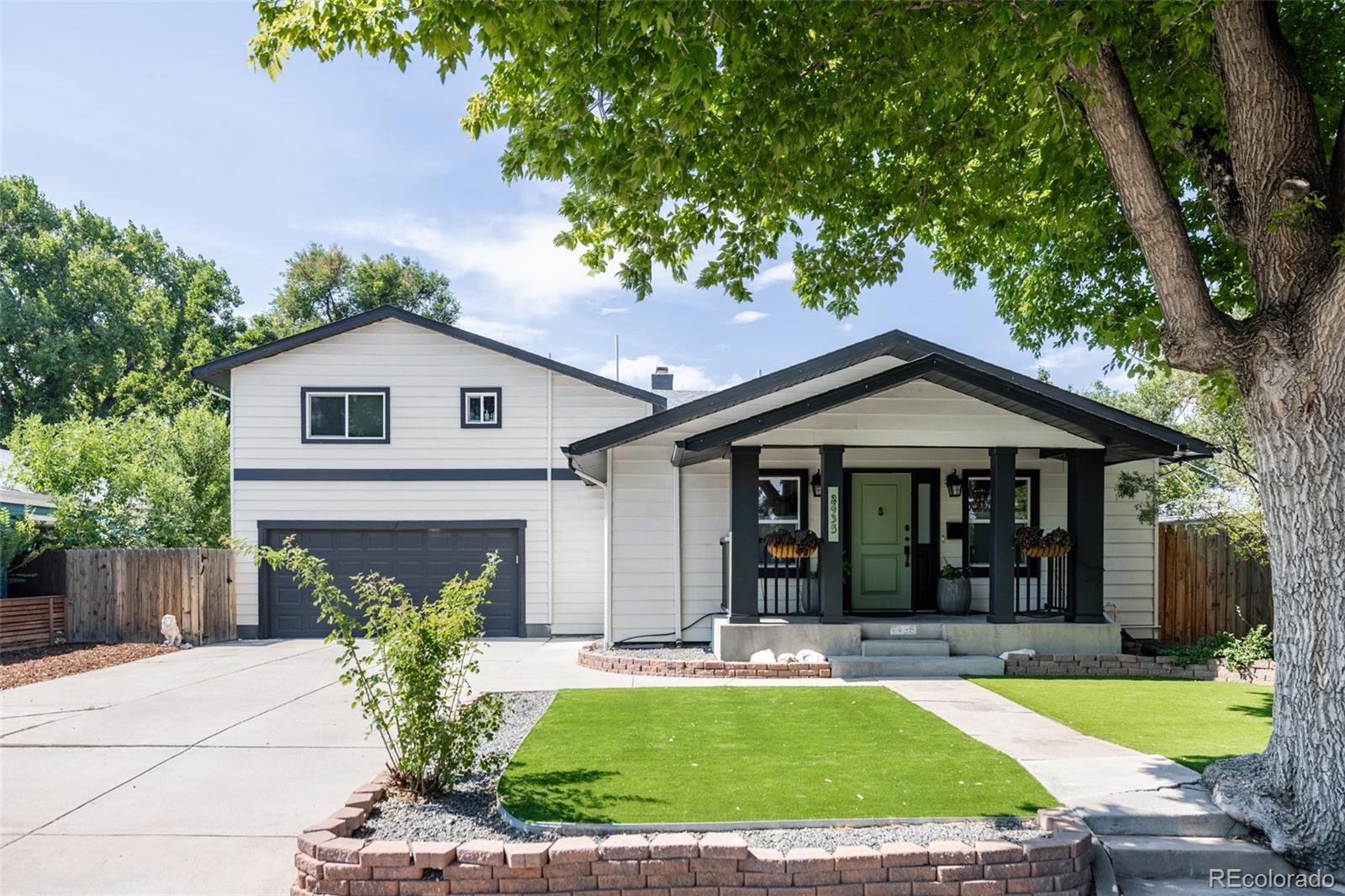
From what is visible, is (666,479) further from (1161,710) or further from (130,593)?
(130,593)

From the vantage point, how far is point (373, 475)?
46.9 feet

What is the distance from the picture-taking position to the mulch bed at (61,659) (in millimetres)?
10195

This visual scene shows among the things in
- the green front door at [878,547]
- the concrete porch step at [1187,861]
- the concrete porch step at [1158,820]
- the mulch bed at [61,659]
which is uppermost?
the green front door at [878,547]

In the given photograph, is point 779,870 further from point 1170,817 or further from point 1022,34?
point 1022,34

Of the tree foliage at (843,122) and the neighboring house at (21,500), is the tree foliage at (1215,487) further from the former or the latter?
the neighboring house at (21,500)

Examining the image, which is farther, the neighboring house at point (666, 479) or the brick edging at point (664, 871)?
the neighboring house at point (666, 479)

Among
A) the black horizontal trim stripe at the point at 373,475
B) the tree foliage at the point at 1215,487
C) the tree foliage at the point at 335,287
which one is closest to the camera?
the tree foliage at the point at 1215,487

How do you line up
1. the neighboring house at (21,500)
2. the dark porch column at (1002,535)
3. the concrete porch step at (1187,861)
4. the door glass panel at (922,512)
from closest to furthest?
the concrete porch step at (1187,861)
the dark porch column at (1002,535)
the door glass panel at (922,512)
the neighboring house at (21,500)

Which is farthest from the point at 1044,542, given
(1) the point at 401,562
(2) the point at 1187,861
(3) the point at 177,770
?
(1) the point at 401,562

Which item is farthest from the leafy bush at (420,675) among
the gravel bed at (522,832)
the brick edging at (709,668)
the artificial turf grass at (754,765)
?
the brick edging at (709,668)

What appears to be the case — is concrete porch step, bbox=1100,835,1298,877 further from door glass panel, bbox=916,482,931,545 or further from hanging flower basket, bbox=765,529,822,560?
→ door glass panel, bbox=916,482,931,545

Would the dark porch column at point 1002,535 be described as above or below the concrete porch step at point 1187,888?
above

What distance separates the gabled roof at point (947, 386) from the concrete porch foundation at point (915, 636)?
7.96ft

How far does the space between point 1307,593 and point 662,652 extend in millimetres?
7737
